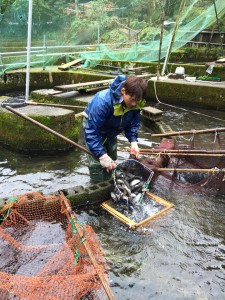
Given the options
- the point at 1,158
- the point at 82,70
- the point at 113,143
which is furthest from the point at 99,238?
the point at 82,70

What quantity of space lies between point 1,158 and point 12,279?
172 inches

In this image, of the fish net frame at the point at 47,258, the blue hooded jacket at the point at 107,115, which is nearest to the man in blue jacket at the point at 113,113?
the blue hooded jacket at the point at 107,115

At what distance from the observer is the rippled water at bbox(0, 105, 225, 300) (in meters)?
3.35

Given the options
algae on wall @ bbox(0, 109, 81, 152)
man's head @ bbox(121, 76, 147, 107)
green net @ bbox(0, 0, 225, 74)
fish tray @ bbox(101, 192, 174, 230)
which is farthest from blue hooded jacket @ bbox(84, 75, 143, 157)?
green net @ bbox(0, 0, 225, 74)

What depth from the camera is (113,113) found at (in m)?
4.19

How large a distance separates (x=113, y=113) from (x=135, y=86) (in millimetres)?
596

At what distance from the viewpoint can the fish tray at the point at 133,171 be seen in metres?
4.82

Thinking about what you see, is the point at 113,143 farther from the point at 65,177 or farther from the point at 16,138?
the point at 16,138

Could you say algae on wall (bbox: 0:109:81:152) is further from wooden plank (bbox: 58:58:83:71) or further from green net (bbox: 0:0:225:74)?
wooden plank (bbox: 58:58:83:71)

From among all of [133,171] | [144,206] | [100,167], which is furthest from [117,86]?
[144,206]

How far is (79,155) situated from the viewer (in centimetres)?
695

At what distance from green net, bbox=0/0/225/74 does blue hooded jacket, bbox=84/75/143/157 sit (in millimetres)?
6817

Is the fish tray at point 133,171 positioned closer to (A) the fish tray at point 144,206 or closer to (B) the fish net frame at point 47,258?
(A) the fish tray at point 144,206

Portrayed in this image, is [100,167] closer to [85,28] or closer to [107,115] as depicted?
[107,115]
